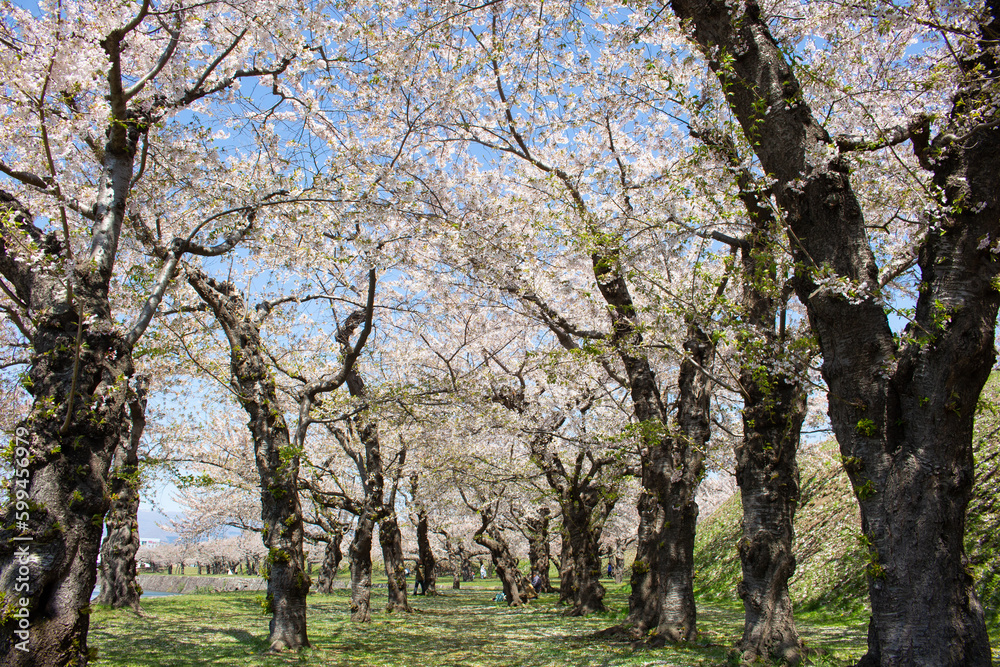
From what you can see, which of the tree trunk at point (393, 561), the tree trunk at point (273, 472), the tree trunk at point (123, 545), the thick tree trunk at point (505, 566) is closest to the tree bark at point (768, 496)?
the tree trunk at point (273, 472)

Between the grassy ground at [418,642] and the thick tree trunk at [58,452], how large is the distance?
145 inches

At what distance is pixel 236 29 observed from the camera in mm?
8203

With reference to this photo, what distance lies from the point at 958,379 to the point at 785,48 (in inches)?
131

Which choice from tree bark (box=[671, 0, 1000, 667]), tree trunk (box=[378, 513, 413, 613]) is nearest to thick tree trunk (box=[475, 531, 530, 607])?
tree trunk (box=[378, 513, 413, 613])

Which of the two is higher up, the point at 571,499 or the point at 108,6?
the point at 108,6

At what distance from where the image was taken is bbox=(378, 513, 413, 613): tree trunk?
1602 cm

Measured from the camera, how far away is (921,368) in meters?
4.13

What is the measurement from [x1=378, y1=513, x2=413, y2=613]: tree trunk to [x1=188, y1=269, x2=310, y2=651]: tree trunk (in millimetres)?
6515

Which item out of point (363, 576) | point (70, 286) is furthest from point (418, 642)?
point (70, 286)

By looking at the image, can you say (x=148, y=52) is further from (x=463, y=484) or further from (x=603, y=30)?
(x=463, y=484)

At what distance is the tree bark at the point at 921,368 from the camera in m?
3.92

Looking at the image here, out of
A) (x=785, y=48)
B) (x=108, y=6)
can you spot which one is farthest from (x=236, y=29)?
(x=785, y=48)

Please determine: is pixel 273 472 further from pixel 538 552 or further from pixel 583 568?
pixel 538 552

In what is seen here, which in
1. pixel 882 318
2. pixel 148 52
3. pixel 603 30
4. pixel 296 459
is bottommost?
pixel 296 459
